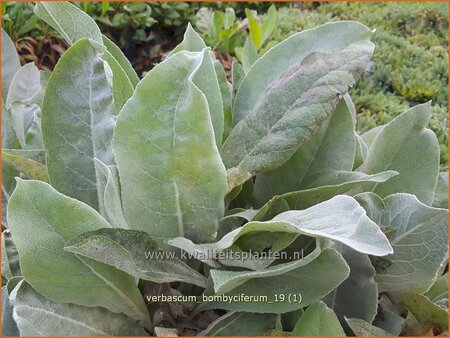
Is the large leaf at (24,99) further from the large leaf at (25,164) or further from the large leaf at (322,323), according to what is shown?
the large leaf at (322,323)

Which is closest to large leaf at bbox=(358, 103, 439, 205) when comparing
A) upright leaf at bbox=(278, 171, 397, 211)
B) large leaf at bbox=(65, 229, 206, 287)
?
upright leaf at bbox=(278, 171, 397, 211)

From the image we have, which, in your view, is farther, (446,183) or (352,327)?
(446,183)

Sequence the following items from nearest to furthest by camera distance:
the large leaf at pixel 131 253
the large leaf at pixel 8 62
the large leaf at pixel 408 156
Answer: the large leaf at pixel 131 253
the large leaf at pixel 408 156
the large leaf at pixel 8 62

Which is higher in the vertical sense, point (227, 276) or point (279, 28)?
point (227, 276)

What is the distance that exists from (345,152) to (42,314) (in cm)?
42

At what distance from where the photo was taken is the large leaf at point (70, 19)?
0.85m

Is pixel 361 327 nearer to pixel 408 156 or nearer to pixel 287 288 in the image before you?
pixel 287 288

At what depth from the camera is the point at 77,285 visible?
726 mm

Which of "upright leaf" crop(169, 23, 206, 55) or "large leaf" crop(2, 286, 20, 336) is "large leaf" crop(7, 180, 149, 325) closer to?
"large leaf" crop(2, 286, 20, 336)

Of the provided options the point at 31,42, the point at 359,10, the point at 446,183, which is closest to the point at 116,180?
the point at 446,183

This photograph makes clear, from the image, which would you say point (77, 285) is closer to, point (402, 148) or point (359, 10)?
point (402, 148)

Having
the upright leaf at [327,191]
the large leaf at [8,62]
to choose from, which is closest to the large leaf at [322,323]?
the upright leaf at [327,191]

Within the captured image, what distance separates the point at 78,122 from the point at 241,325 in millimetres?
325

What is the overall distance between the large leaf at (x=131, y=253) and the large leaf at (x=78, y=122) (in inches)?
5.1
